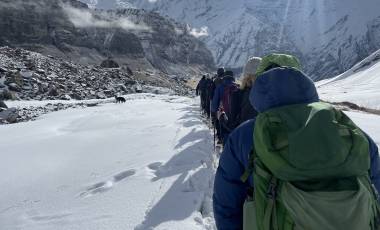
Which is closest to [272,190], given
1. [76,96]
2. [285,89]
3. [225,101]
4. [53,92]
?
[285,89]

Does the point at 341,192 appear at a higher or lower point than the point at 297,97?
lower

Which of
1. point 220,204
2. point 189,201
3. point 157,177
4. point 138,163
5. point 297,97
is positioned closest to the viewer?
point 297,97

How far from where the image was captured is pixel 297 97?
8.92ft

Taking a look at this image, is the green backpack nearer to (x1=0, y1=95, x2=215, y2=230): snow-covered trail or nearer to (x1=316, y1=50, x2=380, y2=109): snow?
(x1=0, y1=95, x2=215, y2=230): snow-covered trail

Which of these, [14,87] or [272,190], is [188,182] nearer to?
[272,190]

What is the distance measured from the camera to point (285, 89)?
2.74 m

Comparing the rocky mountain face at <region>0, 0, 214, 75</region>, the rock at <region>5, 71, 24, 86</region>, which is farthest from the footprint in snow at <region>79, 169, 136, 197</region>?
the rocky mountain face at <region>0, 0, 214, 75</region>

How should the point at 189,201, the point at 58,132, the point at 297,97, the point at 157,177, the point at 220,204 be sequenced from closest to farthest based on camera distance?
the point at 297,97 < the point at 220,204 < the point at 189,201 < the point at 157,177 < the point at 58,132

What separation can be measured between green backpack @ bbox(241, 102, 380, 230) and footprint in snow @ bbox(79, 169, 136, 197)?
5.29 metres

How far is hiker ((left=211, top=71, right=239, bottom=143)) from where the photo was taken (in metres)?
7.26

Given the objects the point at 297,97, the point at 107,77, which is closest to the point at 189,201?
the point at 297,97

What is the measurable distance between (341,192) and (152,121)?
1634cm

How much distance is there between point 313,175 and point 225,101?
5270 millimetres

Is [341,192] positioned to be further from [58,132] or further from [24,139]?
[58,132]
